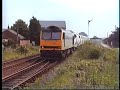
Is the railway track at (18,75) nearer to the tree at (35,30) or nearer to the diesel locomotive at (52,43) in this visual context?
the diesel locomotive at (52,43)

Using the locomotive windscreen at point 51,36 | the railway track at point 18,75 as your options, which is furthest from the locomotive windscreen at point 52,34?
the railway track at point 18,75

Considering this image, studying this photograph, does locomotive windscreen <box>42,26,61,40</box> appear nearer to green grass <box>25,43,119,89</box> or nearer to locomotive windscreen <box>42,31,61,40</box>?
locomotive windscreen <box>42,31,61,40</box>

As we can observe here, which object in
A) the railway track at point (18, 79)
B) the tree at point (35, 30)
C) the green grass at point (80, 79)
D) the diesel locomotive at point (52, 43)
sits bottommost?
the railway track at point (18, 79)

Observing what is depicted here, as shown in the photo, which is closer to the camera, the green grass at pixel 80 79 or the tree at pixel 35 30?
the green grass at pixel 80 79

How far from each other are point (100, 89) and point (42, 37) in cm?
1770

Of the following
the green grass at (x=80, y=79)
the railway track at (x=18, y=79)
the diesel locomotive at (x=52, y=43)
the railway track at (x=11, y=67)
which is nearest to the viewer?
the green grass at (x=80, y=79)

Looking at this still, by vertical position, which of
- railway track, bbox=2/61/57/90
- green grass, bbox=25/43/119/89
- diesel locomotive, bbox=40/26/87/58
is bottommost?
railway track, bbox=2/61/57/90

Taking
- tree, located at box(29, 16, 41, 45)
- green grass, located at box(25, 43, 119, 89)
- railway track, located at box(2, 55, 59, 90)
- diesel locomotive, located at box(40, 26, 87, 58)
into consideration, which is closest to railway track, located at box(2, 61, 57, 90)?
railway track, located at box(2, 55, 59, 90)

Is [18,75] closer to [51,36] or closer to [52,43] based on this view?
[52,43]

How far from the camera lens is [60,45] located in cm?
2356

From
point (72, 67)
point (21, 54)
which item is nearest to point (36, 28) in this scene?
point (21, 54)

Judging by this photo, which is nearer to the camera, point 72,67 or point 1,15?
point 1,15

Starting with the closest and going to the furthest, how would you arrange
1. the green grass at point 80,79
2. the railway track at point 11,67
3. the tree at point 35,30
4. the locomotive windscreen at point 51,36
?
the green grass at point 80,79 → the railway track at point 11,67 → the locomotive windscreen at point 51,36 → the tree at point 35,30

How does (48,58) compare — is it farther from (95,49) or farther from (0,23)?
(0,23)
